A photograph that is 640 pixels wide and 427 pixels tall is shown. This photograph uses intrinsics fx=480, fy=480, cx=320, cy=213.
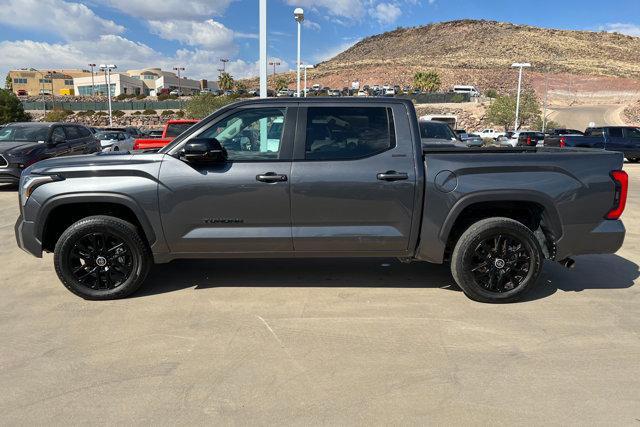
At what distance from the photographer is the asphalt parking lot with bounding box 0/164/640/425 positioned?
116 inches

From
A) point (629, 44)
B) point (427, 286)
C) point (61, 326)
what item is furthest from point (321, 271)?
point (629, 44)

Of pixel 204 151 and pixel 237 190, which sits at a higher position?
pixel 204 151

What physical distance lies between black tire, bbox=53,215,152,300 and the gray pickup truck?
0.04ft

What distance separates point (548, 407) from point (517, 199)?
6.66 feet

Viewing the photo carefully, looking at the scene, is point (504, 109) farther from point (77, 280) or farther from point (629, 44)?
point (629, 44)

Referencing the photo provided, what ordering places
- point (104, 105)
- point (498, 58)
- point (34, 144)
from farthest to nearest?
1. point (498, 58)
2. point (104, 105)
3. point (34, 144)

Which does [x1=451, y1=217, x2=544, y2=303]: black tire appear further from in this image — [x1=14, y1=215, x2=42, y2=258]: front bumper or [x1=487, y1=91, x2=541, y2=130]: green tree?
[x1=487, y1=91, x2=541, y2=130]: green tree

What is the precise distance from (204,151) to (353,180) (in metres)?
1.35

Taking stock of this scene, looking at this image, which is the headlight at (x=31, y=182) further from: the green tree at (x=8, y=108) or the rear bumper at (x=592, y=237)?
the green tree at (x=8, y=108)

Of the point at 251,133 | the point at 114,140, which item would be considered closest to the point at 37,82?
the point at 114,140

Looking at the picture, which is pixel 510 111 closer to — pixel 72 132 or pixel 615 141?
pixel 615 141

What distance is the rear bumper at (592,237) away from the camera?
4488 millimetres

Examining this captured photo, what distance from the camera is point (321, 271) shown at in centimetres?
554

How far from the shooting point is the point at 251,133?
15.0 feet
